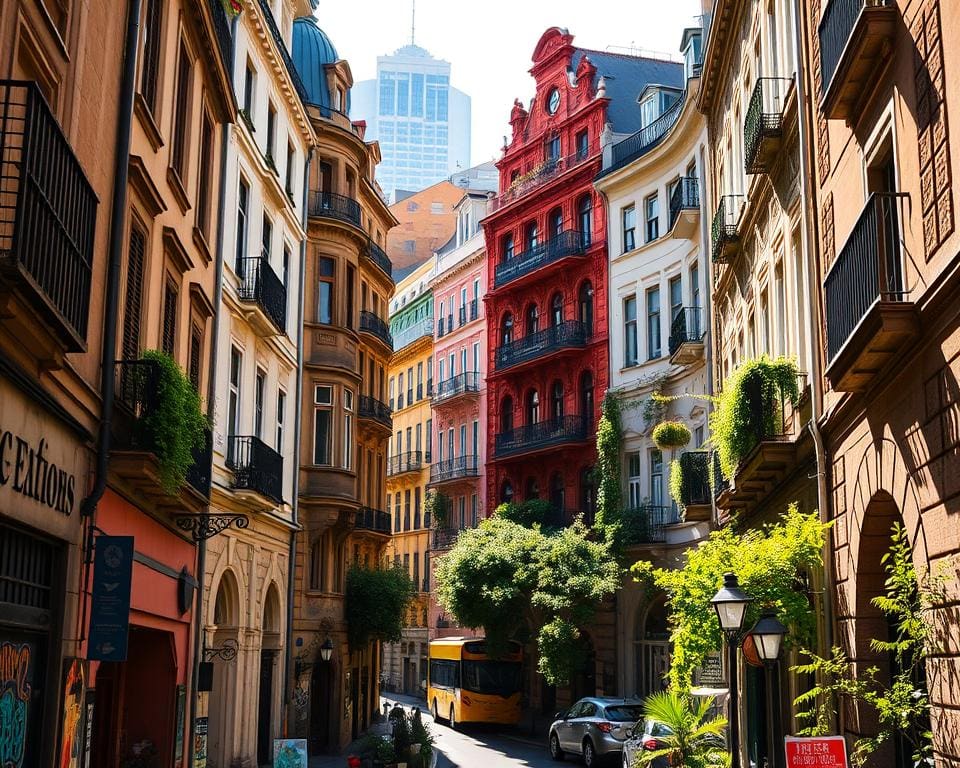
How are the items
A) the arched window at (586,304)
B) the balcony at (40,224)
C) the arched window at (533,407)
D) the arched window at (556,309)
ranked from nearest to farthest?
the balcony at (40,224), the arched window at (586,304), the arched window at (556,309), the arched window at (533,407)

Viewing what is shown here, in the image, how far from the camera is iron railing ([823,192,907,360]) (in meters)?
11.3

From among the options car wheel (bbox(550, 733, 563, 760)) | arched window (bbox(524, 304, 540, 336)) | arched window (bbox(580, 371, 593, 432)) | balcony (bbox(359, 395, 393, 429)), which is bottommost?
car wheel (bbox(550, 733, 563, 760))

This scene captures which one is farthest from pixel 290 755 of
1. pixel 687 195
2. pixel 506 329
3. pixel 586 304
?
pixel 506 329

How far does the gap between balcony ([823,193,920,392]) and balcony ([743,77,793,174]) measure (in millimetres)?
5960

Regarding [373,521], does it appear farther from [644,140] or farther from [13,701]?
[13,701]

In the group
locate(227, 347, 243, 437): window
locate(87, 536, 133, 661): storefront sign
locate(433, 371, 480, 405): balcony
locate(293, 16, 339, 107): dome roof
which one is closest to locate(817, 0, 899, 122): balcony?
locate(87, 536, 133, 661): storefront sign

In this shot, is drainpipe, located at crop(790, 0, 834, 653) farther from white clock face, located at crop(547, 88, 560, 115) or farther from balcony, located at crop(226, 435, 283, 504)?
white clock face, located at crop(547, 88, 560, 115)

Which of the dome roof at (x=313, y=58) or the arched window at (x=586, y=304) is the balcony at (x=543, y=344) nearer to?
the arched window at (x=586, y=304)

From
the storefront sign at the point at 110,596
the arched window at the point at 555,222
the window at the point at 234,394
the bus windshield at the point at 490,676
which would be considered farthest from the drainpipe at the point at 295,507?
the arched window at the point at 555,222

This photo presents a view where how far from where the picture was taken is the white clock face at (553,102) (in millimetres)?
53219

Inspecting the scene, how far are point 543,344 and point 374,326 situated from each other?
31.7 feet

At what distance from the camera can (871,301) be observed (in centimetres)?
1169

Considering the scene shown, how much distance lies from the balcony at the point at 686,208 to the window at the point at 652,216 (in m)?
2.51

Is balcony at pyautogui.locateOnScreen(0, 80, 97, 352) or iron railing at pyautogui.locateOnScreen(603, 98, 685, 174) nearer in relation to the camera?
balcony at pyautogui.locateOnScreen(0, 80, 97, 352)
